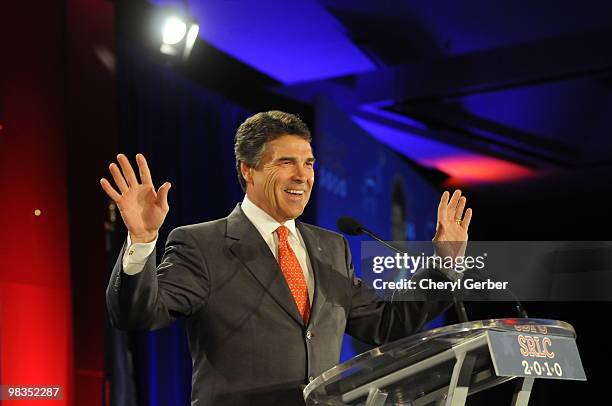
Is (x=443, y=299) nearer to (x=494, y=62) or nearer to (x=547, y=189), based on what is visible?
(x=494, y=62)

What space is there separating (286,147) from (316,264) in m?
0.33

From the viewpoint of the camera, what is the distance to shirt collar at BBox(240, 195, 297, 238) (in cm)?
222

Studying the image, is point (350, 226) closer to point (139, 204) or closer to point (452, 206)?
point (452, 206)

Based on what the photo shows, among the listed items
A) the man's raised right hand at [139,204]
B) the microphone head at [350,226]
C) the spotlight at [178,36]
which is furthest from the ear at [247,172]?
the spotlight at [178,36]

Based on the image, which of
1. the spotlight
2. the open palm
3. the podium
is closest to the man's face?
the open palm

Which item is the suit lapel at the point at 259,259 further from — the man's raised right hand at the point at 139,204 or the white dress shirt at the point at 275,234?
the man's raised right hand at the point at 139,204

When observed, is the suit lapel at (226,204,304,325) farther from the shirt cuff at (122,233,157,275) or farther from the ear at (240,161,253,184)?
the shirt cuff at (122,233,157,275)

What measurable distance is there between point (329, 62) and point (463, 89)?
1077 millimetres

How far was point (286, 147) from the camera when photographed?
2.22 meters

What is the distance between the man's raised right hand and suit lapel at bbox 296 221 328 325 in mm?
480

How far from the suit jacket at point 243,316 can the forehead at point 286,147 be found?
0.21 meters

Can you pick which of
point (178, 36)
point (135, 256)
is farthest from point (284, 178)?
point (178, 36)

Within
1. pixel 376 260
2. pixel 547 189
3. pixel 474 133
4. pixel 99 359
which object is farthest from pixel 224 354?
pixel 547 189

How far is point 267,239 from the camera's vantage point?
221 cm
